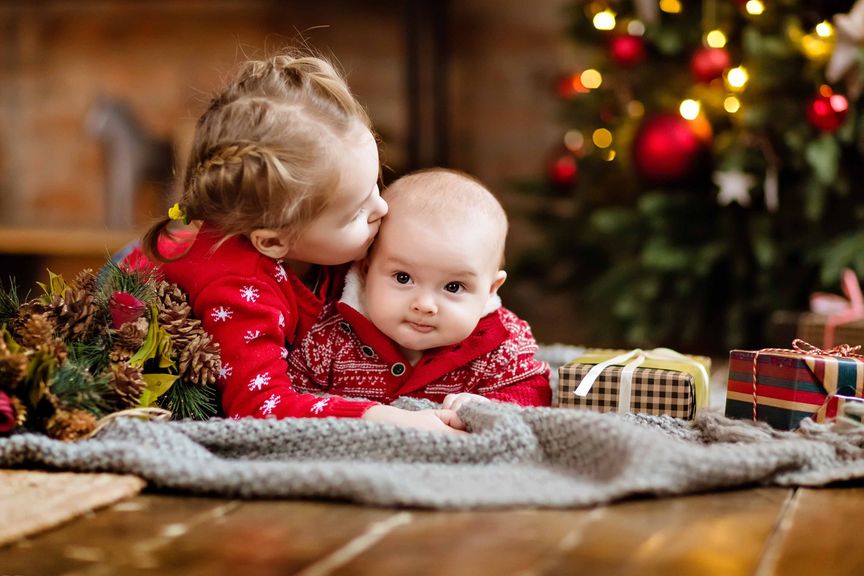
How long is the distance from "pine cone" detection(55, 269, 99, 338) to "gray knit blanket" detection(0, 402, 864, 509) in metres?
0.14

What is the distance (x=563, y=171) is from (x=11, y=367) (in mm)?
1919

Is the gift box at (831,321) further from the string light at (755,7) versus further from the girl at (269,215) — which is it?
the girl at (269,215)

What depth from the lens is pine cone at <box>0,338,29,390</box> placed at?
986 millimetres

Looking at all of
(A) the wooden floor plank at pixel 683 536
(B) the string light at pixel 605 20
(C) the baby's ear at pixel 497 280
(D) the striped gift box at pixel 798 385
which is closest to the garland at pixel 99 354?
(C) the baby's ear at pixel 497 280

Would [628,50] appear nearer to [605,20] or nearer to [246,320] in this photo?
[605,20]

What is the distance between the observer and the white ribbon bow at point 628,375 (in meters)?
1.21

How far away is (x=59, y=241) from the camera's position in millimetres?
3123

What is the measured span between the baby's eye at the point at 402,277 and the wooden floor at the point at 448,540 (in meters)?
0.41

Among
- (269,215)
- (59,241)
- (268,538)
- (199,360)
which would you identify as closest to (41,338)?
(199,360)

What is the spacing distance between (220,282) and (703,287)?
1.55m

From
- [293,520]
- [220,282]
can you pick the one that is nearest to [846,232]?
[220,282]

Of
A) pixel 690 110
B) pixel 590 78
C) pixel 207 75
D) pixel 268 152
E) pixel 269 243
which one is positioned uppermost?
pixel 207 75

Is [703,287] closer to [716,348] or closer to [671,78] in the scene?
[716,348]

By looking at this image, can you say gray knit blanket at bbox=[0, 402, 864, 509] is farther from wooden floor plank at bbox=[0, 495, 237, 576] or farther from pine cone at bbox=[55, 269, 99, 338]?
pine cone at bbox=[55, 269, 99, 338]
